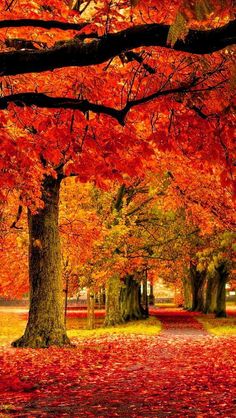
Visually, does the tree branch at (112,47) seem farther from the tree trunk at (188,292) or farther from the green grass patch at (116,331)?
the tree trunk at (188,292)

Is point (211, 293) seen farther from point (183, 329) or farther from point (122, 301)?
point (183, 329)

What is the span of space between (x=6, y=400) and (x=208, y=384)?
3478 mm

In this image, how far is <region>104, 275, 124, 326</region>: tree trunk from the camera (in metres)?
30.8

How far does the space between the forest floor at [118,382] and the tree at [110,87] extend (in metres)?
3.36

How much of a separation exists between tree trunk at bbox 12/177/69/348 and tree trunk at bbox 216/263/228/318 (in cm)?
2590

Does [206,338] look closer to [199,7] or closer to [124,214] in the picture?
[124,214]

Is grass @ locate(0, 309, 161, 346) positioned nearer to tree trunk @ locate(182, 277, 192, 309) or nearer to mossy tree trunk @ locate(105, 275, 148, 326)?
mossy tree trunk @ locate(105, 275, 148, 326)

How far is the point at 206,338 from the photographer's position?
22.0 metres

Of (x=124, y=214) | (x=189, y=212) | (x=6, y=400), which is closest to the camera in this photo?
(x=6, y=400)

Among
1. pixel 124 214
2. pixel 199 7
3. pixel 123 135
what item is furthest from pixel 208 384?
pixel 124 214

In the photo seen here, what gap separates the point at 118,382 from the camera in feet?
34.0

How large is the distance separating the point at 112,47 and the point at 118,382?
6746mm

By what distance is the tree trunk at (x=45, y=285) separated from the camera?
1678cm

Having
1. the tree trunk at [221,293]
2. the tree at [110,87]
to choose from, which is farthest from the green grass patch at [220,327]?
the tree at [110,87]
